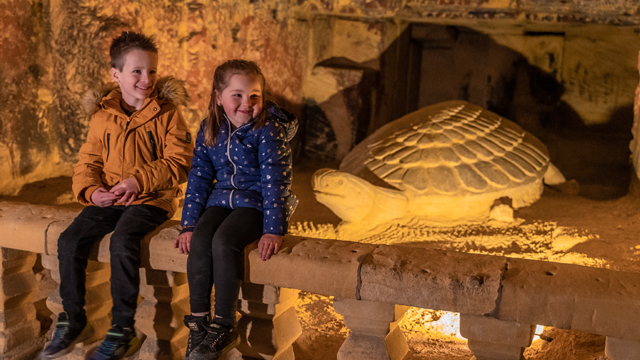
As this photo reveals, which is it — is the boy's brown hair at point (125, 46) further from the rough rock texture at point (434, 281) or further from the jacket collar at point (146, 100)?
the rough rock texture at point (434, 281)

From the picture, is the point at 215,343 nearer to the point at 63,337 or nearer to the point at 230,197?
the point at 230,197

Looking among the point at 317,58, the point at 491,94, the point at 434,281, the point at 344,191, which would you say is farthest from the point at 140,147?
the point at 491,94

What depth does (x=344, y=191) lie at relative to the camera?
3727 millimetres

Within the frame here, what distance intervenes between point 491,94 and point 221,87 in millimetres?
7172

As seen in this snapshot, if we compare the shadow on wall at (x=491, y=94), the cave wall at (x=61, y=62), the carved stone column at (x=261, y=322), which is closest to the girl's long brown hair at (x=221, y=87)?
the carved stone column at (x=261, y=322)

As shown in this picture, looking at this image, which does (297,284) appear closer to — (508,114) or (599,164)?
(599,164)

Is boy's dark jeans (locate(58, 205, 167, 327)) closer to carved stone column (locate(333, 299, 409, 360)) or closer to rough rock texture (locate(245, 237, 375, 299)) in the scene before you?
rough rock texture (locate(245, 237, 375, 299))

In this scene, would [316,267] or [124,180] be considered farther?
[124,180]

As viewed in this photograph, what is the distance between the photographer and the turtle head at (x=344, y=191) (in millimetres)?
3709

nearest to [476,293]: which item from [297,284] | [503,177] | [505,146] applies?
[297,284]

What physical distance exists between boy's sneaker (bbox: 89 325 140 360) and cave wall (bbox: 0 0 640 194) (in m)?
2.01

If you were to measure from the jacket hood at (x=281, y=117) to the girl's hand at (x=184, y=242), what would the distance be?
0.56 meters

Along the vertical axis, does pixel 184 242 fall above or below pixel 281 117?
below

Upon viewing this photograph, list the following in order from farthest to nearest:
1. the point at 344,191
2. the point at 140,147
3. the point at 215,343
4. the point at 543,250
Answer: the point at 344,191 < the point at 543,250 < the point at 140,147 < the point at 215,343
